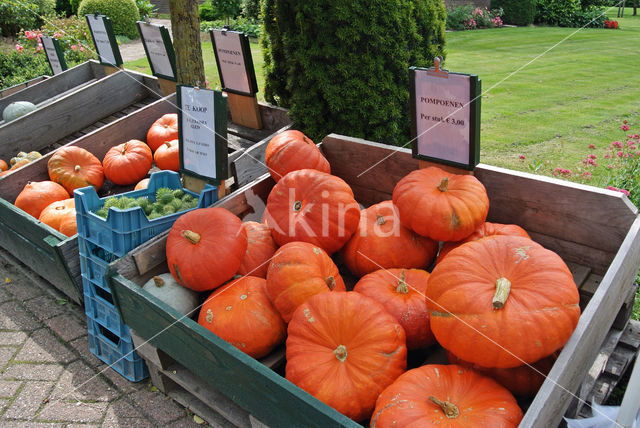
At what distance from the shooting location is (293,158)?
2805mm

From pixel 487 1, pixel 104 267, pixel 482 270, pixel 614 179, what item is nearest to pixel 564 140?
pixel 614 179

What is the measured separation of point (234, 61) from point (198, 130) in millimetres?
A: 1227

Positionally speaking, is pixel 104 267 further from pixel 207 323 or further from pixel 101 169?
pixel 101 169

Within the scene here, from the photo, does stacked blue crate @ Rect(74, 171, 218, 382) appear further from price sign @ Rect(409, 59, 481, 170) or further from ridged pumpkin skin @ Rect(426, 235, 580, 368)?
ridged pumpkin skin @ Rect(426, 235, 580, 368)

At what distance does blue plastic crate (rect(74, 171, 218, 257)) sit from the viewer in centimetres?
236

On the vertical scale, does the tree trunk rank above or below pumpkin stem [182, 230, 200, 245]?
above

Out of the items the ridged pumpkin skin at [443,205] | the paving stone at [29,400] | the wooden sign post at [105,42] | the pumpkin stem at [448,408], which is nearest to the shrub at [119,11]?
the wooden sign post at [105,42]

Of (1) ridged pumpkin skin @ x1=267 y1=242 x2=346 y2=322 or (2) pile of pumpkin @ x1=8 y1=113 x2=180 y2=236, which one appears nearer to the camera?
(1) ridged pumpkin skin @ x1=267 y1=242 x2=346 y2=322

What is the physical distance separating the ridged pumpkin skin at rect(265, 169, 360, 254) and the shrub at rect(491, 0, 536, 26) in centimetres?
1716

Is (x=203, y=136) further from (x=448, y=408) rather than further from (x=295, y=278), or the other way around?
(x=448, y=408)

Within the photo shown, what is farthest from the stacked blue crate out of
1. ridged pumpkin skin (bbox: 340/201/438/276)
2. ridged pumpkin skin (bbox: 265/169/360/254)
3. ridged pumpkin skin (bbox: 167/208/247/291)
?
ridged pumpkin skin (bbox: 340/201/438/276)

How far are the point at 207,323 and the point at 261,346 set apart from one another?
0.26 meters

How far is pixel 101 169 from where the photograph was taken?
12.4ft

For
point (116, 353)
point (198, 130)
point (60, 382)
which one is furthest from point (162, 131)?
point (60, 382)
